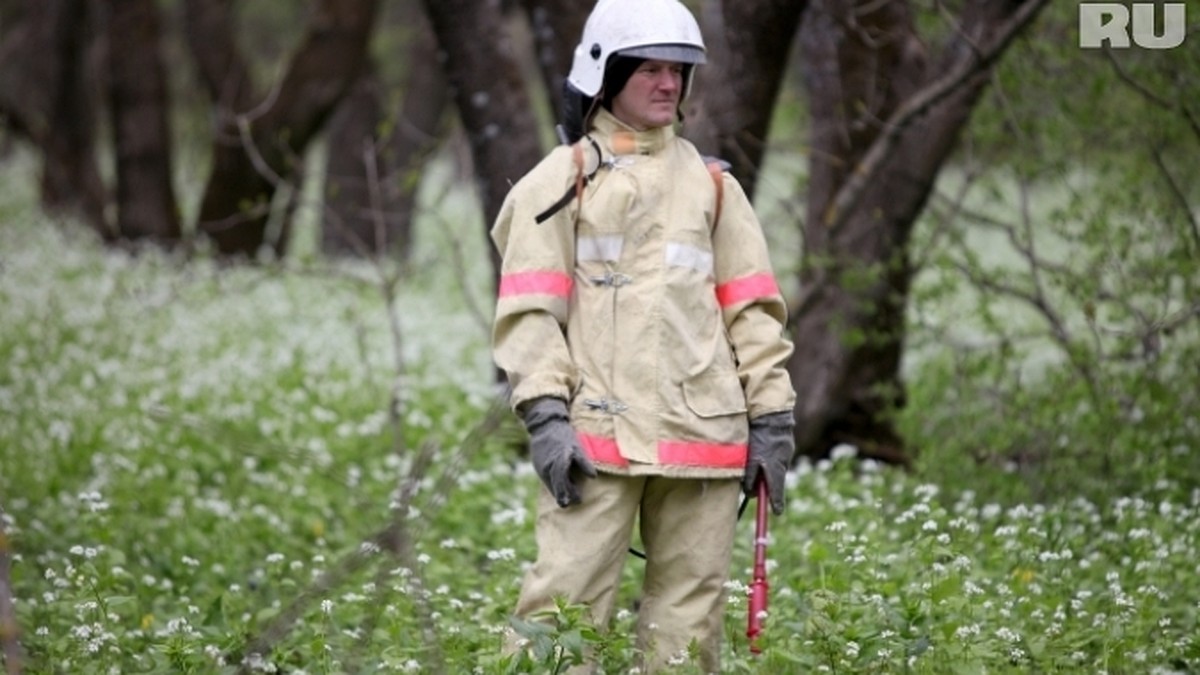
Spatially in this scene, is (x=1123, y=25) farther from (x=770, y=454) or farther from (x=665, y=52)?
(x=770, y=454)

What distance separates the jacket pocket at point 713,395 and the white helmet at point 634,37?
80cm

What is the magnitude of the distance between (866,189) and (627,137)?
3164 mm

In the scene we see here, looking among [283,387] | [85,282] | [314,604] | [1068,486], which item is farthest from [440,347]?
[314,604]

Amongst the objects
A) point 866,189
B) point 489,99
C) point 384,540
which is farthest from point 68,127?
point 384,540

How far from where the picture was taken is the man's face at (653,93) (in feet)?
14.0

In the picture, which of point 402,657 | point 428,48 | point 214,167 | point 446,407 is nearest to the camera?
point 402,657

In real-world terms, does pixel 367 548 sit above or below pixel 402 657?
above

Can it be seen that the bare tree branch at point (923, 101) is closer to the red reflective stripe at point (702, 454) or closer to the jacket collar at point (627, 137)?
the jacket collar at point (627, 137)

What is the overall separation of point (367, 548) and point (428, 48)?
45.3 ft

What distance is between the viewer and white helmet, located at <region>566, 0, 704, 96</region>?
13.8 ft

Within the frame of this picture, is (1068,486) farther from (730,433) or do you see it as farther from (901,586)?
(730,433)

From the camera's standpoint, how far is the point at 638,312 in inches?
165

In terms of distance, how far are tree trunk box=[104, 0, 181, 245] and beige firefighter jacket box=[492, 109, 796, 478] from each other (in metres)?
12.4

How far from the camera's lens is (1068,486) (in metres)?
6.63
